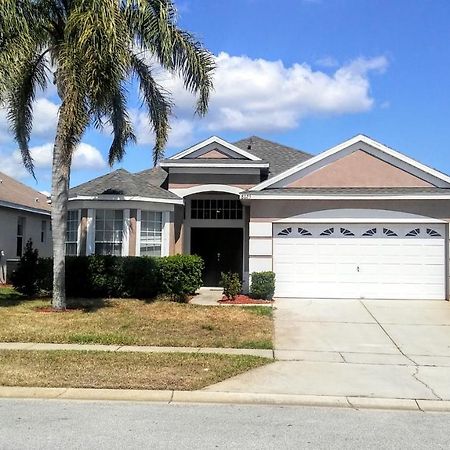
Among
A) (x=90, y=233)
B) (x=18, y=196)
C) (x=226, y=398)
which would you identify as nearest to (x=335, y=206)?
(x=90, y=233)

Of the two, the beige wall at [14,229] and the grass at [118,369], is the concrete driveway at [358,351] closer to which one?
the grass at [118,369]

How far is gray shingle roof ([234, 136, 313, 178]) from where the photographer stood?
70.4 feet

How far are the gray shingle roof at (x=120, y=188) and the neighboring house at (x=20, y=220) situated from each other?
5.01m

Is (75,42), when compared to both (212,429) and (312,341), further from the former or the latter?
(212,429)

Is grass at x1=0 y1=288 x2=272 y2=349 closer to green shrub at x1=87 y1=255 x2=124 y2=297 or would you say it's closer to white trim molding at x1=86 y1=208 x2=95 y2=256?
green shrub at x1=87 y1=255 x2=124 y2=297

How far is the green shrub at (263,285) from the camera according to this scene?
16.3 m

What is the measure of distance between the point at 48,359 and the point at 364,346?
5.92m

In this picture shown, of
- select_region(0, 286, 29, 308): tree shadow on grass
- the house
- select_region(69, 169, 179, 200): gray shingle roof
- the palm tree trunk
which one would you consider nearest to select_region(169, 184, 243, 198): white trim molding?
select_region(69, 169, 179, 200): gray shingle roof

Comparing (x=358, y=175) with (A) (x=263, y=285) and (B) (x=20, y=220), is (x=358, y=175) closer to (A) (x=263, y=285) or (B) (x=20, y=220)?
(A) (x=263, y=285)

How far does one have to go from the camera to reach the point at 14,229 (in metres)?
A: 23.5

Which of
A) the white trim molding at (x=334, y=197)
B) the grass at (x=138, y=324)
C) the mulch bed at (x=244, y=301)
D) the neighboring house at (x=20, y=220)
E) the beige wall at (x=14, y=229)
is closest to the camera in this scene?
the grass at (x=138, y=324)

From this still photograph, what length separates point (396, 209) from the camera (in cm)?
1675

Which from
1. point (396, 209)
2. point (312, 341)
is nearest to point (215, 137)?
point (396, 209)

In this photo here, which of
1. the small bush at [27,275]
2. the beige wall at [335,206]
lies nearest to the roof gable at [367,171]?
the beige wall at [335,206]
